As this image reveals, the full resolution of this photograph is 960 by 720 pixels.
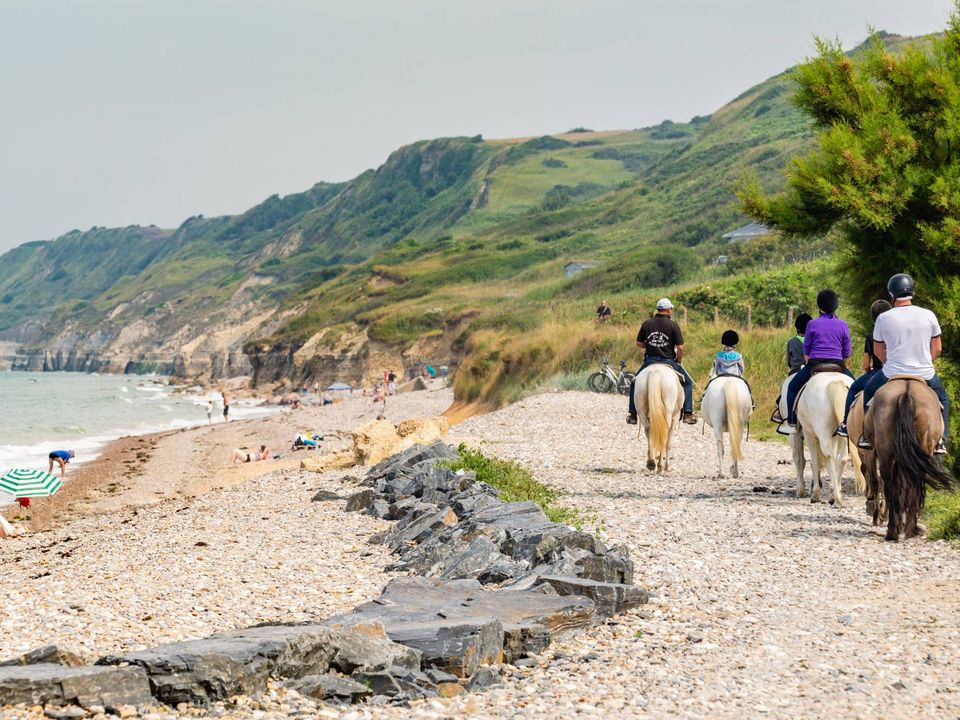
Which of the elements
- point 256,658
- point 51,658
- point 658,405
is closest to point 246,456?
point 658,405

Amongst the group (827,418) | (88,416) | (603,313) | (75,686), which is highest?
(603,313)

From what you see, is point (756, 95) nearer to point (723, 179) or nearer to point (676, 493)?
point (723, 179)

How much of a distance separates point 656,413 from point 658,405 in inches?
5.0

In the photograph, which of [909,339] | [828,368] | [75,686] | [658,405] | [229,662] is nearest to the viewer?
[75,686]

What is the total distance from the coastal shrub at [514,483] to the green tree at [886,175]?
500 cm

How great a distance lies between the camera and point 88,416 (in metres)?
75.1

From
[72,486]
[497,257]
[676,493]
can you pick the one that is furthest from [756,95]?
[676,493]

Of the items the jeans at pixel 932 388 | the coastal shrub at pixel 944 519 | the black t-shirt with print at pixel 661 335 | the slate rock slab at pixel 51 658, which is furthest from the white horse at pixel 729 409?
the slate rock slab at pixel 51 658

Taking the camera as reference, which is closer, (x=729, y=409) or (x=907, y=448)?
(x=907, y=448)

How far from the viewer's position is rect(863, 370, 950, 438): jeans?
10.7m

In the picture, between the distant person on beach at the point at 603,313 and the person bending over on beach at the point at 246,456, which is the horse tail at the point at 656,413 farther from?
the distant person on beach at the point at 603,313

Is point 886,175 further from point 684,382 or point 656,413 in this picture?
point 656,413

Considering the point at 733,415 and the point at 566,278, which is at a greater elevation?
the point at 566,278

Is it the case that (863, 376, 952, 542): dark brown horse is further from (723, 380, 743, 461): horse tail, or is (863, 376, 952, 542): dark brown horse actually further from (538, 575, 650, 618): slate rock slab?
(723, 380, 743, 461): horse tail
